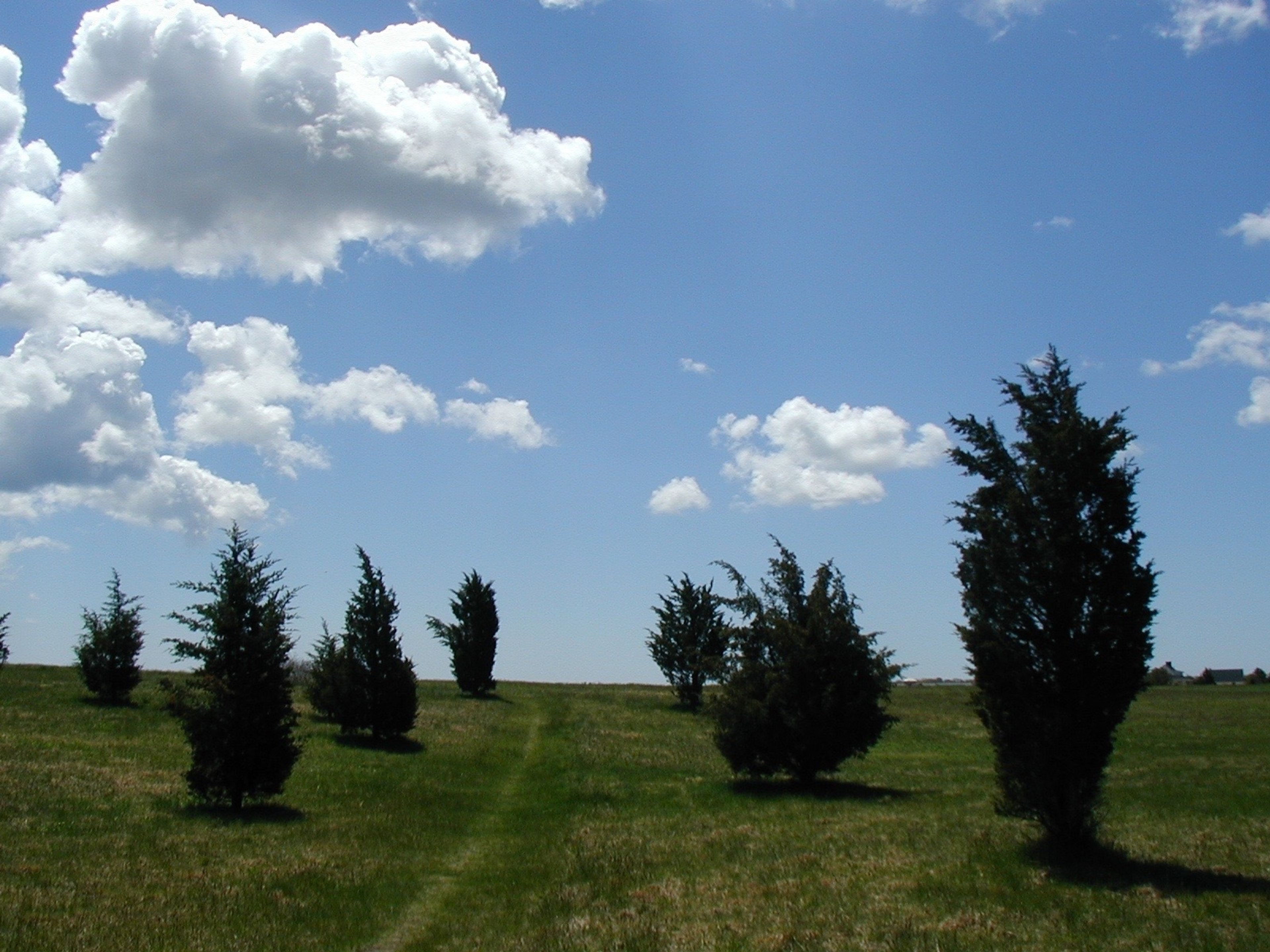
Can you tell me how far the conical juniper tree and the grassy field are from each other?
1.36 meters

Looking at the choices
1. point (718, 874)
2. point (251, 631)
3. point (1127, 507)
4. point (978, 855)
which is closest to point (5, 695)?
point (251, 631)

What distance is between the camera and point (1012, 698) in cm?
1634

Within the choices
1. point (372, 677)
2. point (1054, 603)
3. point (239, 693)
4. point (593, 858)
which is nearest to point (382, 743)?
point (372, 677)

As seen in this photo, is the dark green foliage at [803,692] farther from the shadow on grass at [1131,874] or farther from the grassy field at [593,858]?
the shadow on grass at [1131,874]

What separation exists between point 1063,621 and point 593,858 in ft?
31.9

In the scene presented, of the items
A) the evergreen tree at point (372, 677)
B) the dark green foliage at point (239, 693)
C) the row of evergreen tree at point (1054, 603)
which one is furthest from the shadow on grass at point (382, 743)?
the row of evergreen tree at point (1054, 603)

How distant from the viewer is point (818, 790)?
1080 inches

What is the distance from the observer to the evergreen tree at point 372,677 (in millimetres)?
39156

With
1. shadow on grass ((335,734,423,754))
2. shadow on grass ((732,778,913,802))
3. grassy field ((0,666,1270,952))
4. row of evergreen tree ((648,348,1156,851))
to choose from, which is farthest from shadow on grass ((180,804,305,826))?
row of evergreen tree ((648,348,1156,851))

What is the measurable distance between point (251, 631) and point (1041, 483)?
1964cm

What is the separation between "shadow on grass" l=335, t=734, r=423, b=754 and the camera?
36.4 metres

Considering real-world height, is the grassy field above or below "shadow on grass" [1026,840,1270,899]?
below

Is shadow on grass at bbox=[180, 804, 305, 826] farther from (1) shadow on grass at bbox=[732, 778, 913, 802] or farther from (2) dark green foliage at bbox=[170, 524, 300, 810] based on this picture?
(1) shadow on grass at bbox=[732, 778, 913, 802]

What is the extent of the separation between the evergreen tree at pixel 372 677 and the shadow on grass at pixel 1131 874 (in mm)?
29130
